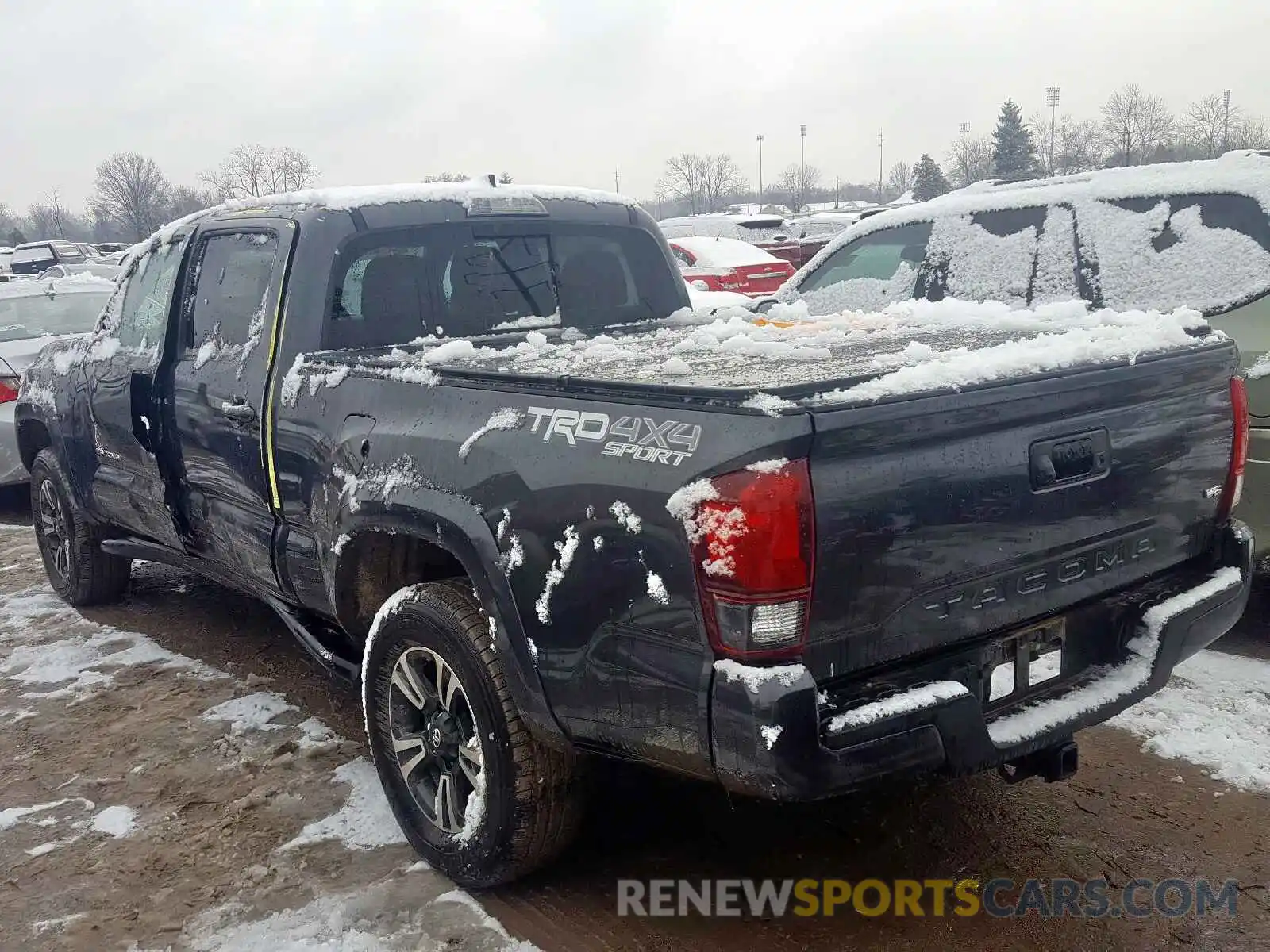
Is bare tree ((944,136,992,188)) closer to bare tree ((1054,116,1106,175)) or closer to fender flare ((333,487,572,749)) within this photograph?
bare tree ((1054,116,1106,175))

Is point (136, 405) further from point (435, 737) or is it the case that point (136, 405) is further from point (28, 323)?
point (28, 323)

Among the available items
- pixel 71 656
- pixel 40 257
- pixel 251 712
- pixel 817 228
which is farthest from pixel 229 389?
pixel 40 257

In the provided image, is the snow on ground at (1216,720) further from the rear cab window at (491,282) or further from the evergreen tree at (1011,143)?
the evergreen tree at (1011,143)

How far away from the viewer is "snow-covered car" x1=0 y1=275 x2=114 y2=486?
7531 millimetres

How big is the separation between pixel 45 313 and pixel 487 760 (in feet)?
24.7

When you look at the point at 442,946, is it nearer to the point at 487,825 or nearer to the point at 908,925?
the point at 487,825

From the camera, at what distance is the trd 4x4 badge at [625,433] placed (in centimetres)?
218

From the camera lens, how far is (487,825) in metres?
2.78

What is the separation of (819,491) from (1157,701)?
252cm

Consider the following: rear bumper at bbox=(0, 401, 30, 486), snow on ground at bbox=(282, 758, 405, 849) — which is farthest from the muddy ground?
rear bumper at bbox=(0, 401, 30, 486)

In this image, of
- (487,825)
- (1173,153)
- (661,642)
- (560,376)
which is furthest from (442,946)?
(1173,153)

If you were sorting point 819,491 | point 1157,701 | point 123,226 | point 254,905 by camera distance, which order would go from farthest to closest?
point 123,226 < point 1157,701 < point 254,905 < point 819,491

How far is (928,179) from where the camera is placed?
58.8 m

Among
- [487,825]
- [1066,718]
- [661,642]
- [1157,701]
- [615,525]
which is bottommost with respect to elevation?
[1157,701]
